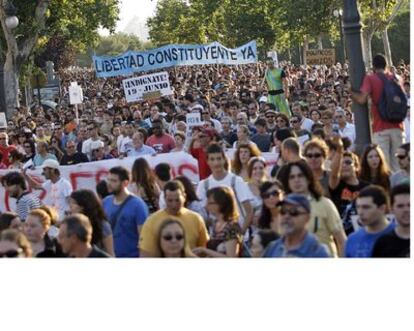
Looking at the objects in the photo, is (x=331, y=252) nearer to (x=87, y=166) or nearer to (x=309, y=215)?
(x=309, y=215)

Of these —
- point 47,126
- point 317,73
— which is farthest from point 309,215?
point 317,73

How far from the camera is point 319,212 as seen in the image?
26.9 feet

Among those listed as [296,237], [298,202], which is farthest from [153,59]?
[296,237]

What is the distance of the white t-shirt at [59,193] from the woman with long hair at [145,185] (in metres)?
1.41

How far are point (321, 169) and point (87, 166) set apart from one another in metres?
4.67

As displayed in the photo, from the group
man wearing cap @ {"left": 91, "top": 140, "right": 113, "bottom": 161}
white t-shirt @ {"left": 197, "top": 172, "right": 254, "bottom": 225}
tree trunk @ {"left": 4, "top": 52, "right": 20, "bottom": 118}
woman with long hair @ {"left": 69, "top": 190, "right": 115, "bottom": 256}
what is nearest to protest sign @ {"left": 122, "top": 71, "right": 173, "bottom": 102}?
man wearing cap @ {"left": 91, "top": 140, "right": 113, "bottom": 161}

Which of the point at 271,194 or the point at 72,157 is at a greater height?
the point at 72,157

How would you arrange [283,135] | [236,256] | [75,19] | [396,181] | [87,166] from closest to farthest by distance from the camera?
[236,256] < [396,181] < [283,135] < [87,166] < [75,19]

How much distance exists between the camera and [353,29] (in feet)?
33.7

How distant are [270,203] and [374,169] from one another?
138cm

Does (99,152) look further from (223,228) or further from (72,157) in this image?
(223,228)

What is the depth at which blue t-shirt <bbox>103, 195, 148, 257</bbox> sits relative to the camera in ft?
30.6

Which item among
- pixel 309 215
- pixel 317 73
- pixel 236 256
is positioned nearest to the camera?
pixel 309 215

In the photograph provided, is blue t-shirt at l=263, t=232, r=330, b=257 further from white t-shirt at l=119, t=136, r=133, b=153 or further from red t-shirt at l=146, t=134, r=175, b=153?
white t-shirt at l=119, t=136, r=133, b=153
